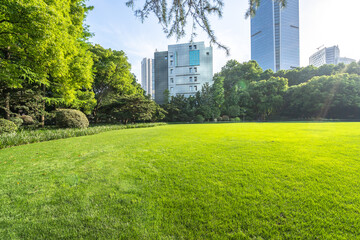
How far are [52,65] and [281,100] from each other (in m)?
30.7

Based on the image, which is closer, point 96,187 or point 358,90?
point 96,187

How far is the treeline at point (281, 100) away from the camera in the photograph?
71.3 feet

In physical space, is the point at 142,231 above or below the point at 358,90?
below

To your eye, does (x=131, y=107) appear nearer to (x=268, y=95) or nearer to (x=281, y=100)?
(x=268, y=95)

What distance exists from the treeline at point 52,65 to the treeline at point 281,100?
938cm

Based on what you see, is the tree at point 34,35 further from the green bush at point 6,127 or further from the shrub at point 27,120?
the shrub at point 27,120

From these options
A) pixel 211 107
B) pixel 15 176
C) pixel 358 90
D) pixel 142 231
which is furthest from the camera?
pixel 211 107

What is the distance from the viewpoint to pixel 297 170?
8.49 feet

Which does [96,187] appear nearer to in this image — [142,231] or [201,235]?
[142,231]

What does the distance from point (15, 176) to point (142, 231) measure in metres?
3.13

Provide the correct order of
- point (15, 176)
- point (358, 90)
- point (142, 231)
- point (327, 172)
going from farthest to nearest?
point (358, 90) < point (15, 176) < point (327, 172) < point (142, 231)

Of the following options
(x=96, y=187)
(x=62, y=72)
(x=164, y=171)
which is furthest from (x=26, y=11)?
(x=164, y=171)

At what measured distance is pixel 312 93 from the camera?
22.3 meters

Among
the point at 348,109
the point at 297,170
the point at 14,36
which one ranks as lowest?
the point at 297,170
